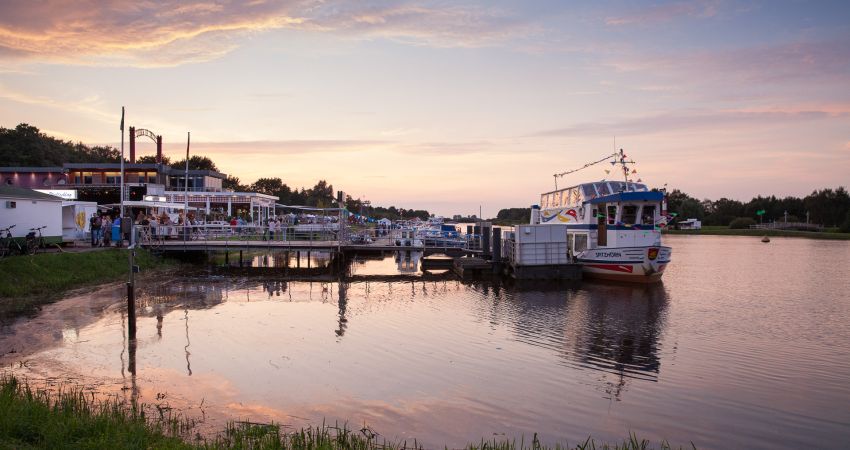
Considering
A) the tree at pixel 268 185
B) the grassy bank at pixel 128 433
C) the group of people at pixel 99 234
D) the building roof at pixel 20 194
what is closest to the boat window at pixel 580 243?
the grassy bank at pixel 128 433

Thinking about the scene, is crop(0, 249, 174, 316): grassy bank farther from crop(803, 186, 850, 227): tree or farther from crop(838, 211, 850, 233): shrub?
crop(803, 186, 850, 227): tree

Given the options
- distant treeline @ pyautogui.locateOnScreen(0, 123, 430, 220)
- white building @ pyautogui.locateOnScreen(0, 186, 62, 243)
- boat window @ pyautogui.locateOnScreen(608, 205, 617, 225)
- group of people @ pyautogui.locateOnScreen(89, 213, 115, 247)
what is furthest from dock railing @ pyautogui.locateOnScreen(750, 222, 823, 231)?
white building @ pyautogui.locateOnScreen(0, 186, 62, 243)

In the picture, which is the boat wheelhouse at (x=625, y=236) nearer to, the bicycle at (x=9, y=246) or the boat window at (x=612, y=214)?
the boat window at (x=612, y=214)

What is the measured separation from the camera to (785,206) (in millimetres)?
124375

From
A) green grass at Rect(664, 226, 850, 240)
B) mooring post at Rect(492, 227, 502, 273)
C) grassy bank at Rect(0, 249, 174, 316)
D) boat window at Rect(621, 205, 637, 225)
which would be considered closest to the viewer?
grassy bank at Rect(0, 249, 174, 316)

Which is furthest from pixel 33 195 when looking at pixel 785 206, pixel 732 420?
pixel 785 206

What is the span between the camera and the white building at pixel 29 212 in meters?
27.3

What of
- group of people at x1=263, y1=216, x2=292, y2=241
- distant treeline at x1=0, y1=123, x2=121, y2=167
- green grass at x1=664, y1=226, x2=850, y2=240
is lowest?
green grass at x1=664, y1=226, x2=850, y2=240

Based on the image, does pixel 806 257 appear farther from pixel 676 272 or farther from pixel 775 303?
pixel 775 303

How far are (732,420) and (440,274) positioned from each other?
25.2 metres

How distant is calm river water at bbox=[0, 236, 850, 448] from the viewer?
1009 cm

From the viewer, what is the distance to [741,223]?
4695 inches

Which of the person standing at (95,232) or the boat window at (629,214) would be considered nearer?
the boat window at (629,214)

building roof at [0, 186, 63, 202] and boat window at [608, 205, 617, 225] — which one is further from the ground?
building roof at [0, 186, 63, 202]
